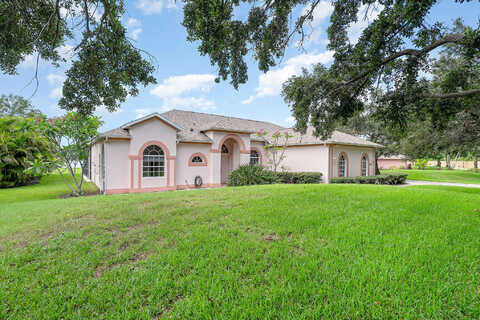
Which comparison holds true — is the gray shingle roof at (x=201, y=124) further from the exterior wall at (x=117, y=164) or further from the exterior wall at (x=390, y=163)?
the exterior wall at (x=390, y=163)

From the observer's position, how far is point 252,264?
10.0 ft

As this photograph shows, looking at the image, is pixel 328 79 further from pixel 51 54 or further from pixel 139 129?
pixel 139 129

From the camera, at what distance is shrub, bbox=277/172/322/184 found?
15703 millimetres

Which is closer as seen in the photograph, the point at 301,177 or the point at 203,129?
the point at 203,129

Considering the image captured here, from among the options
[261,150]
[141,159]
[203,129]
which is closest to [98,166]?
[141,159]

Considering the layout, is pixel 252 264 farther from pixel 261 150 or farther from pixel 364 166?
pixel 364 166

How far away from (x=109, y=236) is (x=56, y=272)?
1.17 meters

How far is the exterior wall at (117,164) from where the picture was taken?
39.6 ft

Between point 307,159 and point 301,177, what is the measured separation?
1941 millimetres

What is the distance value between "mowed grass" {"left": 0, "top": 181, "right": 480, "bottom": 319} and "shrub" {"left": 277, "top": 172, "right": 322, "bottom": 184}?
33.4ft

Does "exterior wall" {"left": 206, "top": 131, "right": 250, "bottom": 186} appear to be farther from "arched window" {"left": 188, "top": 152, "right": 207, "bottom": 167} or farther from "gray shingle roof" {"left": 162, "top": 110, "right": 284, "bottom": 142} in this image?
"arched window" {"left": 188, "top": 152, "right": 207, "bottom": 167}

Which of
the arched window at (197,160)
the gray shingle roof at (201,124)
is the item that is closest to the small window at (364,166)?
the gray shingle roof at (201,124)

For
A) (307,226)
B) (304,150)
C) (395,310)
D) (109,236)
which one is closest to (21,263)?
(109,236)

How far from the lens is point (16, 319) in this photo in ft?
7.29
